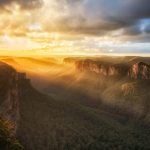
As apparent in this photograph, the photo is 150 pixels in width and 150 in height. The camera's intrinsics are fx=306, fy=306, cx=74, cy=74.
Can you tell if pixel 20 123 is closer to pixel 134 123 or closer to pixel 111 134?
pixel 111 134

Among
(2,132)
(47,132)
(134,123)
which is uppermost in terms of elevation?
(2,132)

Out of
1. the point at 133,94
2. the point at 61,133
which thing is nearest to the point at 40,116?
the point at 61,133

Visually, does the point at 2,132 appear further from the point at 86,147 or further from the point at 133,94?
the point at 133,94

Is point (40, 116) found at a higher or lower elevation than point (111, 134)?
higher

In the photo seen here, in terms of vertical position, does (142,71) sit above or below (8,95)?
above

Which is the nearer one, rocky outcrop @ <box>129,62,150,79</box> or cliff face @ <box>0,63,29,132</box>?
cliff face @ <box>0,63,29,132</box>

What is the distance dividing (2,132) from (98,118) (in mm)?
84864

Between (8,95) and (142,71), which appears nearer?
(8,95)

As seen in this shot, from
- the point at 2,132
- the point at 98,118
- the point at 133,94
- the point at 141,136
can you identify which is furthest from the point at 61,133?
the point at 133,94

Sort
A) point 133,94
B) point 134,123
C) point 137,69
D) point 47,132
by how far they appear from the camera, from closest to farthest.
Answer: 1. point 47,132
2. point 134,123
3. point 133,94
4. point 137,69

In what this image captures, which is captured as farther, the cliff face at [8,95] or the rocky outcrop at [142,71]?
the rocky outcrop at [142,71]

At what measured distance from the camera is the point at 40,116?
336ft

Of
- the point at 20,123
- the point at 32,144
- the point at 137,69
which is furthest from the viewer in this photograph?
the point at 137,69

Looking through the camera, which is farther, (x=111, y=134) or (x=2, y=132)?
(x=111, y=134)
